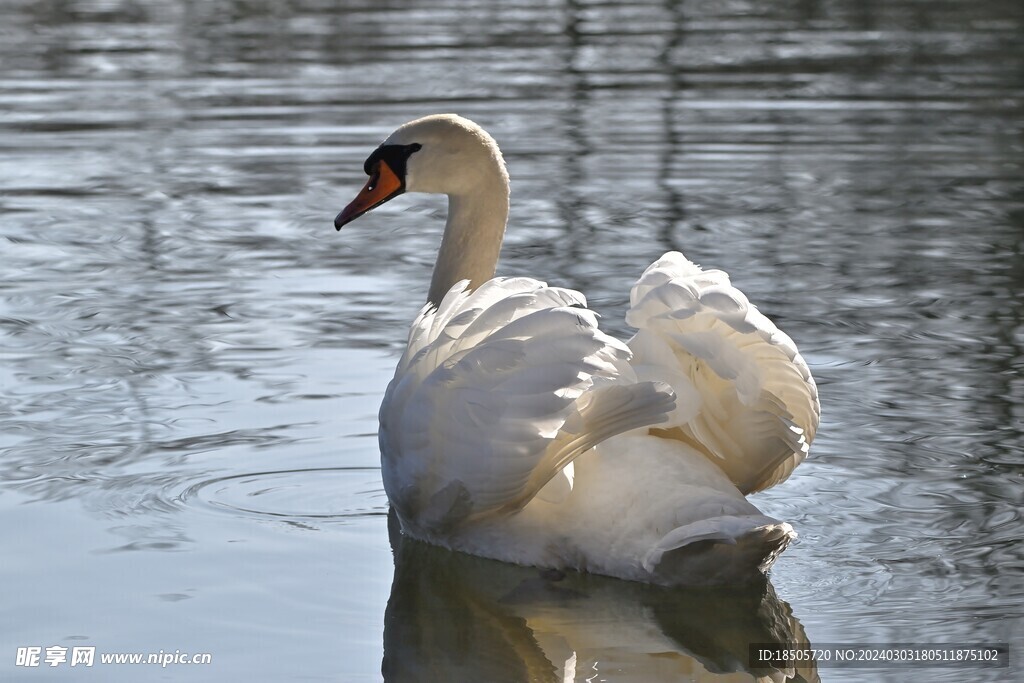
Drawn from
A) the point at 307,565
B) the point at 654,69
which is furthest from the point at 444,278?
the point at 654,69

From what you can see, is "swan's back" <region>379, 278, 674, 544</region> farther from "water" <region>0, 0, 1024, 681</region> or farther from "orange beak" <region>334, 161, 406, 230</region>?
"orange beak" <region>334, 161, 406, 230</region>

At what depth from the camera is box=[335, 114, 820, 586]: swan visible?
436 centimetres

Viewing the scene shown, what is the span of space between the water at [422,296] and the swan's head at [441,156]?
92cm

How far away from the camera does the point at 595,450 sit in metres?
4.63

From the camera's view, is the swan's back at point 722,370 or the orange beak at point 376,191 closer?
the swan's back at point 722,370

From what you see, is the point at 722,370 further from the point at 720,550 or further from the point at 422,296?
the point at 422,296

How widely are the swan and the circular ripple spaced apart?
0.43 meters

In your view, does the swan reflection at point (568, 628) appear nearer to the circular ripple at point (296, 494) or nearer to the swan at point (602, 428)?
the swan at point (602, 428)

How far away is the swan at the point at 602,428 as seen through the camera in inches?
171

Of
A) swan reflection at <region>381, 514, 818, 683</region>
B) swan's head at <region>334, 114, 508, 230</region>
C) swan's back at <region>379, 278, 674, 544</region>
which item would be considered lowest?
swan reflection at <region>381, 514, 818, 683</region>

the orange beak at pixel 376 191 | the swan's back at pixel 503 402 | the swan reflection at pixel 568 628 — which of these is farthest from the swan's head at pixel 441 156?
the swan reflection at pixel 568 628

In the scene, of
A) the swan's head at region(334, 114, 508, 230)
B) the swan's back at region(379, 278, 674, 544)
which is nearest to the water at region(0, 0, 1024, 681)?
the swan's back at region(379, 278, 674, 544)

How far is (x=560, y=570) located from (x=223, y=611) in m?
0.90

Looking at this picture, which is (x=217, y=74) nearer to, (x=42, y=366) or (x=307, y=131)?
(x=307, y=131)
